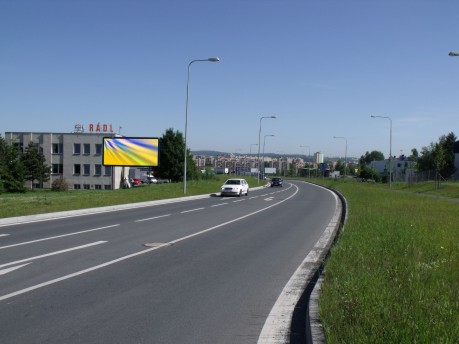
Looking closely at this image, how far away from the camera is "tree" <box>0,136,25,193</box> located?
68.7 m

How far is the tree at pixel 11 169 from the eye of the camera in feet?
225

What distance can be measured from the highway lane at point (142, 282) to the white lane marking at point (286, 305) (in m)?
0.13

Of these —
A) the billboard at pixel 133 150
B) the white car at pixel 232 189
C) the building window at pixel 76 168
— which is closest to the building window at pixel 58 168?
the building window at pixel 76 168

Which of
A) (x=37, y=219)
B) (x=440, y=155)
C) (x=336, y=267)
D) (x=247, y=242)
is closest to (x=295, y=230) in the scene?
(x=247, y=242)


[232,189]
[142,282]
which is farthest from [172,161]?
[142,282]

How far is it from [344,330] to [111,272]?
524cm

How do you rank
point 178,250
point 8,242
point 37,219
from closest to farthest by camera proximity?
point 178,250
point 8,242
point 37,219

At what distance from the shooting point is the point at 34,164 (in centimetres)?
7694

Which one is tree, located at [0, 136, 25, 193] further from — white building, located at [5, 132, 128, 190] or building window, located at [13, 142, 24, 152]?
white building, located at [5, 132, 128, 190]

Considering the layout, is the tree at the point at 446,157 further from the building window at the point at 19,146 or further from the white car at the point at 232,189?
the building window at the point at 19,146

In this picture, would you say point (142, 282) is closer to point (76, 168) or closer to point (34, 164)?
point (34, 164)

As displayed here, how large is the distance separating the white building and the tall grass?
71.4 meters

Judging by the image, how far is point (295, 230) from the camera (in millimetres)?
16859

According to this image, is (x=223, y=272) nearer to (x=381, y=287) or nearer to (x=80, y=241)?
(x=381, y=287)
